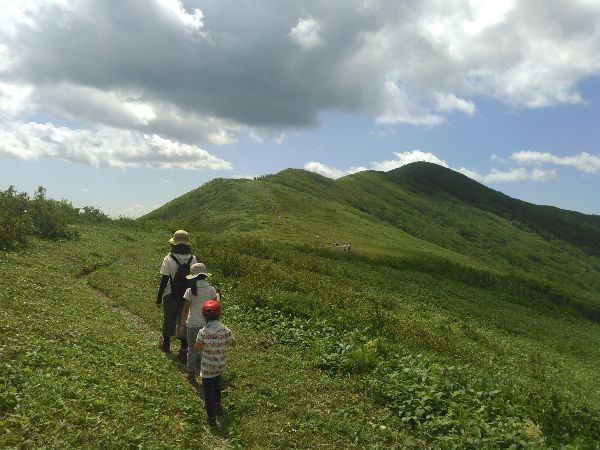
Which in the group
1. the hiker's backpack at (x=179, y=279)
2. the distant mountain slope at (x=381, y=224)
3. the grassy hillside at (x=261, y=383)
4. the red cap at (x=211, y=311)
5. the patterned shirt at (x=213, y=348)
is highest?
the distant mountain slope at (x=381, y=224)

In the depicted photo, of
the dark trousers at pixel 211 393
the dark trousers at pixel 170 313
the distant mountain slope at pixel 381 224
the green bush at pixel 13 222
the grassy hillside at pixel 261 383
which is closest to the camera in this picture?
the grassy hillside at pixel 261 383

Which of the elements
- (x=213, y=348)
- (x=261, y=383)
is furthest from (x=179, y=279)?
(x=261, y=383)

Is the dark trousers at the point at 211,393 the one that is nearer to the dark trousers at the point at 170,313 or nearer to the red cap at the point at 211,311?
the red cap at the point at 211,311

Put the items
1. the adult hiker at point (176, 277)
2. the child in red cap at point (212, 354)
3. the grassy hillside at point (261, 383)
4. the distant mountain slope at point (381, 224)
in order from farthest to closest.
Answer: the distant mountain slope at point (381, 224) < the adult hiker at point (176, 277) < the child in red cap at point (212, 354) < the grassy hillside at point (261, 383)

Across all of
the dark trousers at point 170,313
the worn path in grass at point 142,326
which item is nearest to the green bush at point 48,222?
the worn path in grass at point 142,326

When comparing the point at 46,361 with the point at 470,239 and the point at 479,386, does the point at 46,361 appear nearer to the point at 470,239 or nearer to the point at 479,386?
the point at 479,386

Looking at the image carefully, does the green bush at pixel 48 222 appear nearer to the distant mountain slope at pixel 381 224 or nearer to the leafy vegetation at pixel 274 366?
the leafy vegetation at pixel 274 366

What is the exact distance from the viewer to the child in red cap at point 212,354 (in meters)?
10.5

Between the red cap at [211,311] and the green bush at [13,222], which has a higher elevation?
the green bush at [13,222]

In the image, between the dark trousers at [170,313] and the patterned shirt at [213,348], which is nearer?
the patterned shirt at [213,348]

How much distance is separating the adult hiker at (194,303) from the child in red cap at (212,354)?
1.53 m

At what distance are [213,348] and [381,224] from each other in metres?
104

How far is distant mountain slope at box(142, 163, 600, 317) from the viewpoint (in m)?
78.2

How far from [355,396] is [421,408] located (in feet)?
5.79
